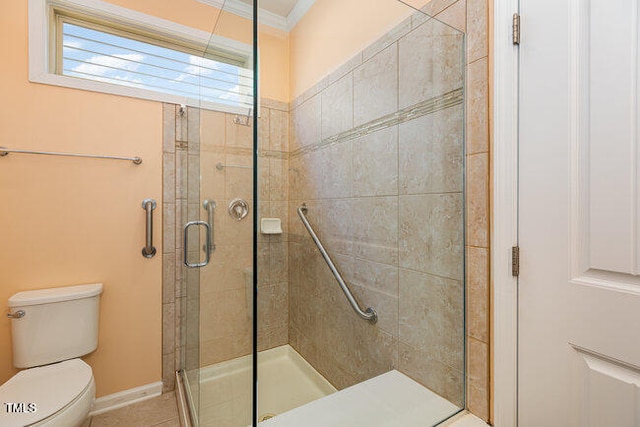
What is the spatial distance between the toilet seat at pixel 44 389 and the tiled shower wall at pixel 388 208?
1.12m

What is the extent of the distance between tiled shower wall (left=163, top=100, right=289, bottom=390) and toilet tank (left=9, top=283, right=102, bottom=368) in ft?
1.26

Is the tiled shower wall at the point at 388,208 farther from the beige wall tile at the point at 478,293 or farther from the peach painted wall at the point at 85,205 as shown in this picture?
the peach painted wall at the point at 85,205

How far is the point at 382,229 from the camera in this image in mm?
1419

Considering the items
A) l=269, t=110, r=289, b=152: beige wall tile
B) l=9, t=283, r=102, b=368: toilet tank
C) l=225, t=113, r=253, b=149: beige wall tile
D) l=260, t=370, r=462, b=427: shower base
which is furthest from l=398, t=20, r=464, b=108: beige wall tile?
l=9, t=283, r=102, b=368: toilet tank

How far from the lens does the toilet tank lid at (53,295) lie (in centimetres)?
142

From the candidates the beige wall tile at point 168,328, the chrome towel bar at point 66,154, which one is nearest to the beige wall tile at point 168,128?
the chrome towel bar at point 66,154

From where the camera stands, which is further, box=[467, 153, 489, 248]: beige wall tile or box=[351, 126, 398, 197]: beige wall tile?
box=[351, 126, 398, 197]: beige wall tile

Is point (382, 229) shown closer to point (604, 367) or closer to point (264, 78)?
point (604, 367)

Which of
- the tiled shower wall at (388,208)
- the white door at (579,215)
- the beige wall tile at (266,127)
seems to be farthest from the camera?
the beige wall tile at (266,127)

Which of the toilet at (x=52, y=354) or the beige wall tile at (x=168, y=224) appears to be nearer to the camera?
the toilet at (x=52, y=354)

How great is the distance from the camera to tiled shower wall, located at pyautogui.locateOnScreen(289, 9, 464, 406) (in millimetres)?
1165

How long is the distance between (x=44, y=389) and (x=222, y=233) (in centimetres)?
101

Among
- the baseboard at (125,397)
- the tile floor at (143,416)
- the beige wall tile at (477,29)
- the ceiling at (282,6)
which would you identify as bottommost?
the tile floor at (143,416)

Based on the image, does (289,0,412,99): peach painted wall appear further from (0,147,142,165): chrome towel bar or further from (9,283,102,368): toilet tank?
(9,283,102,368): toilet tank
